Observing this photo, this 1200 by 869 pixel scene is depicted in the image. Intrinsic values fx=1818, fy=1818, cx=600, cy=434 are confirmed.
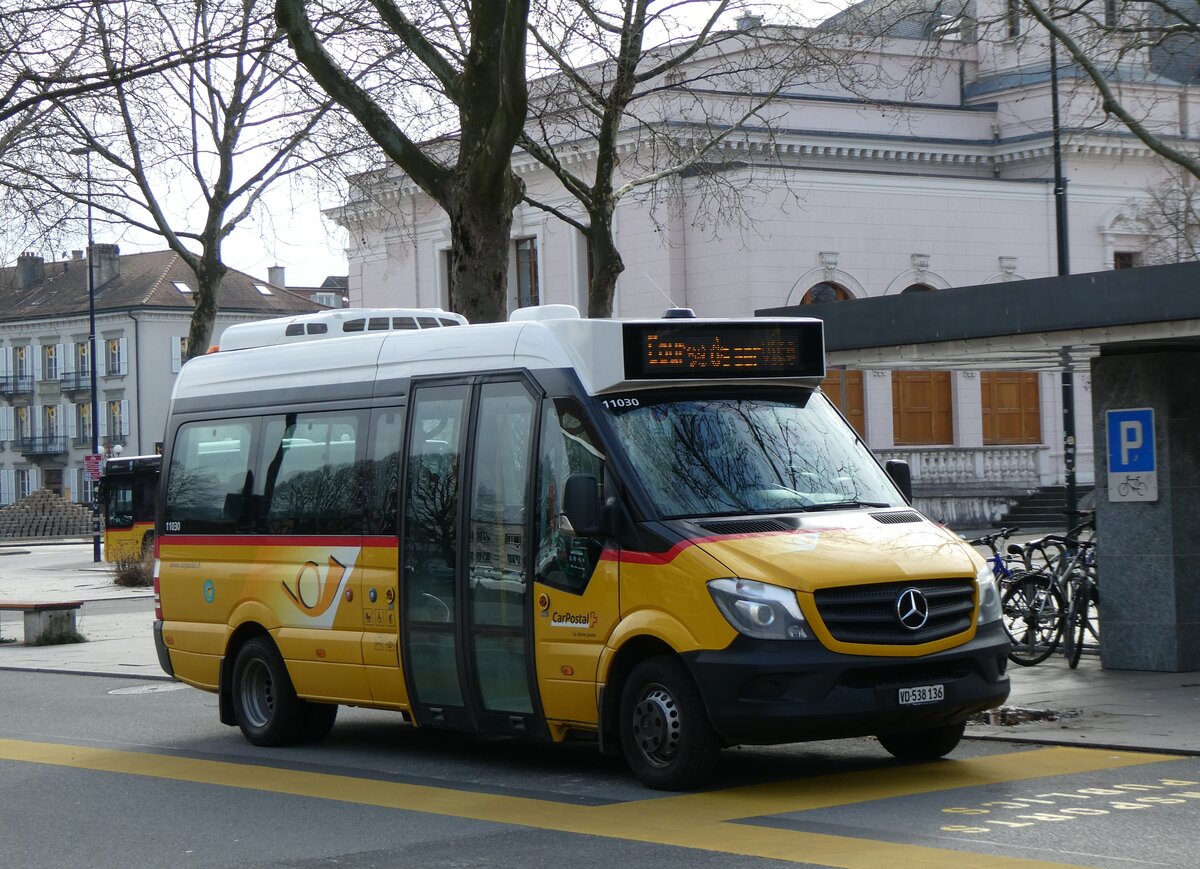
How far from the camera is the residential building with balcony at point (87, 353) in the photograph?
96.2m

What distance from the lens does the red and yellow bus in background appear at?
45906 mm

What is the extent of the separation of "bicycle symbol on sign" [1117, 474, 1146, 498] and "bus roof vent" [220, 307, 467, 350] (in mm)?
5728

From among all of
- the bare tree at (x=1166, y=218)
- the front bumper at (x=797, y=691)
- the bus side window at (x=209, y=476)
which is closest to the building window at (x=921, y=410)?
the bare tree at (x=1166, y=218)

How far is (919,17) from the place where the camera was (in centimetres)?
2258

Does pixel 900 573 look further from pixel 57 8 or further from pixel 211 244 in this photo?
pixel 211 244

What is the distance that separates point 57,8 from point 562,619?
702cm

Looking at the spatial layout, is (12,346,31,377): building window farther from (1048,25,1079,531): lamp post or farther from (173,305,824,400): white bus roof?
(173,305,824,400): white bus roof

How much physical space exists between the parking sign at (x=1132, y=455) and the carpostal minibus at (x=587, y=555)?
4.32 m

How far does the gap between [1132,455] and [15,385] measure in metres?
96.2

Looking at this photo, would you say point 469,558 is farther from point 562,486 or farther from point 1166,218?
point 1166,218

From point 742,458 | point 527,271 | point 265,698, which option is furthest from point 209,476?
point 527,271

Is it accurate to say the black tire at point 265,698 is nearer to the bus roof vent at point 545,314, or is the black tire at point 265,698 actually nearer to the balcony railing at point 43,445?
the bus roof vent at point 545,314

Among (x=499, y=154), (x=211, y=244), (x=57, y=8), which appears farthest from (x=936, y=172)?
(x=57, y=8)

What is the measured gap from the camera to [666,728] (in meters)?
9.85
